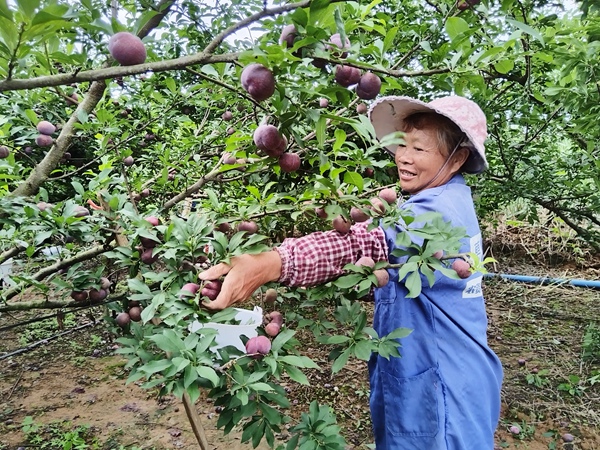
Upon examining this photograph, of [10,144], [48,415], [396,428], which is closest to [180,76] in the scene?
[10,144]

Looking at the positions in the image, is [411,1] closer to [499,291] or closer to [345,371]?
[345,371]

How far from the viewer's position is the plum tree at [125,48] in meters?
0.77

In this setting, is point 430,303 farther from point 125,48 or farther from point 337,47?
point 125,48

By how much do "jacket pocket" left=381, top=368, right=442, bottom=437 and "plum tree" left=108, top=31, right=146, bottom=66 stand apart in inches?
37.6

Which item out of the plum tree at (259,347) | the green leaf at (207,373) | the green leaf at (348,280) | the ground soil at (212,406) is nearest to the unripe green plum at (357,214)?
the green leaf at (348,280)

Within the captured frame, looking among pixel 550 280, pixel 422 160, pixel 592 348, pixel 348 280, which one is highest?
pixel 422 160

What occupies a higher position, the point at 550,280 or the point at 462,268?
the point at 462,268

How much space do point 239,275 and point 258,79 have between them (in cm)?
40

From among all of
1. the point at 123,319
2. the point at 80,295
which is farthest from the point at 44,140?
the point at 123,319

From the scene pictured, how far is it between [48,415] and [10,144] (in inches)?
69.1

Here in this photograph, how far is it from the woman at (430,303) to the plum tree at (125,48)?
1.60 ft

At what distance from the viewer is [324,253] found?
1.14 m

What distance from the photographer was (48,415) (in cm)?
272

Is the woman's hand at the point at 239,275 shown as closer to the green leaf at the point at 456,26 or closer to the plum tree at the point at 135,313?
the plum tree at the point at 135,313
